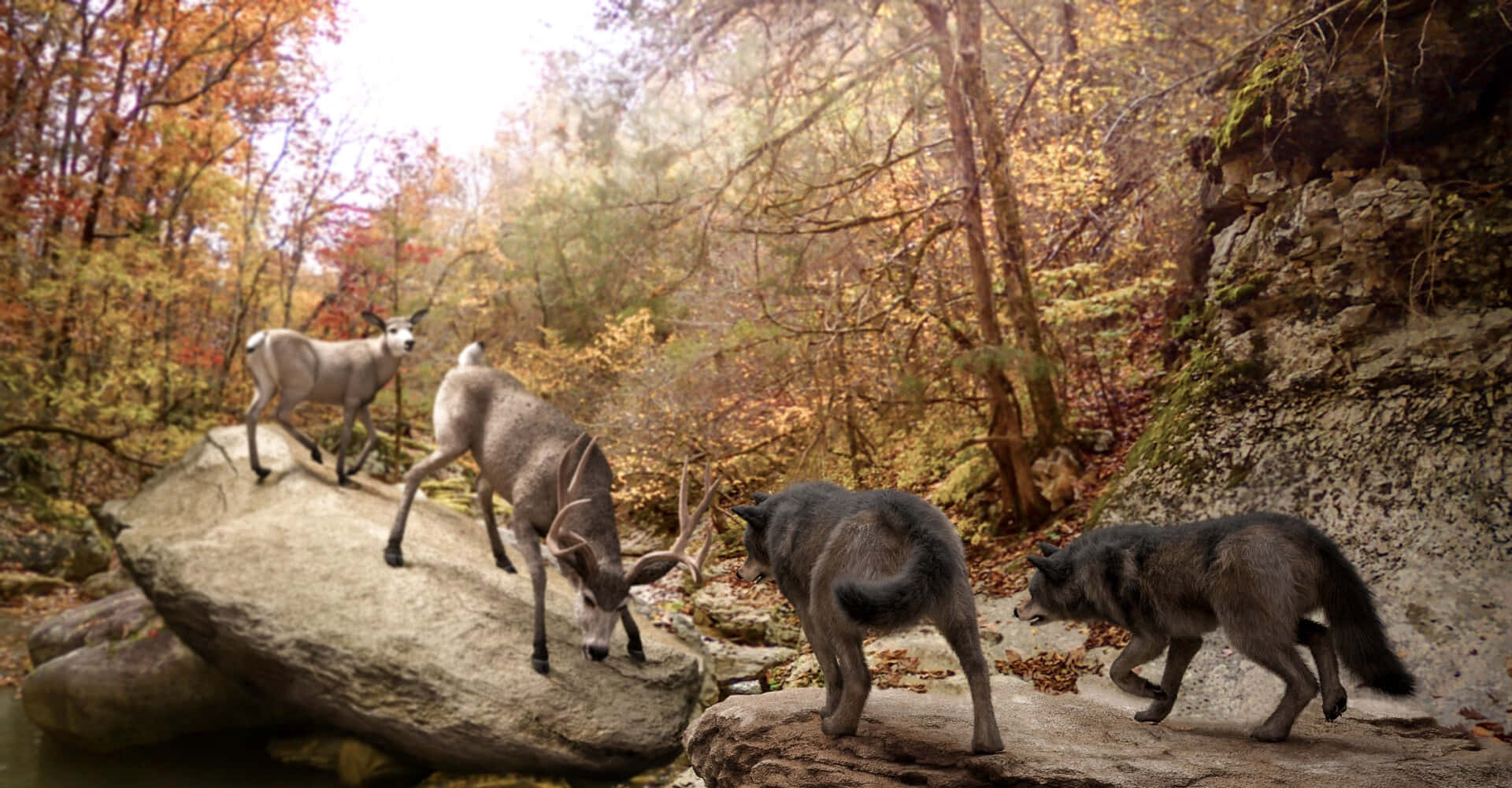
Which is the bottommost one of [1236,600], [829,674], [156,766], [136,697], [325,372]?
[156,766]

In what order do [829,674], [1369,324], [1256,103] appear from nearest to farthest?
[829,674] → [1369,324] → [1256,103]

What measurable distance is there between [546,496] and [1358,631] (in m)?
4.99

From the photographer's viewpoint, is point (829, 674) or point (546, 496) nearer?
point (829, 674)

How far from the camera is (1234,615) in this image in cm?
312

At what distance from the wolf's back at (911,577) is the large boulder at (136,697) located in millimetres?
5950

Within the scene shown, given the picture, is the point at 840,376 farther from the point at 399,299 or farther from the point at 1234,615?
the point at 399,299

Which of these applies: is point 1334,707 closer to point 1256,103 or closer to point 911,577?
point 911,577

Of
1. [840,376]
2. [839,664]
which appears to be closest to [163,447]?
[840,376]

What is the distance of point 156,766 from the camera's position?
633 centimetres

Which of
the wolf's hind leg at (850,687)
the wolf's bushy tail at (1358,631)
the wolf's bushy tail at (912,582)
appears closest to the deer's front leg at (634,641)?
the wolf's hind leg at (850,687)

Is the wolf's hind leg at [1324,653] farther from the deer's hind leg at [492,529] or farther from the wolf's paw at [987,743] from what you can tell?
the deer's hind leg at [492,529]

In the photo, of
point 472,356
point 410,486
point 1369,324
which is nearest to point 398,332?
point 472,356

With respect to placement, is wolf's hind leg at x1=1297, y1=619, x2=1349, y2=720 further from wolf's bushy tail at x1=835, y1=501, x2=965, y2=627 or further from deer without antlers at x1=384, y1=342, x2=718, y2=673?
deer without antlers at x1=384, y1=342, x2=718, y2=673

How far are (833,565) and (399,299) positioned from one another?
13.9m
